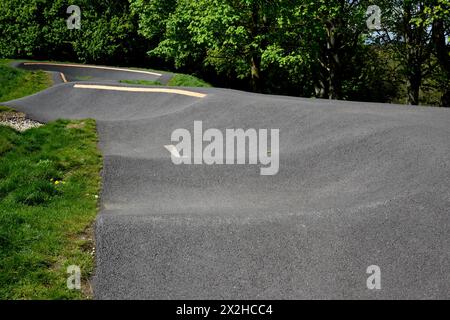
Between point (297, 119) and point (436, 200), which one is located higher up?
point (297, 119)

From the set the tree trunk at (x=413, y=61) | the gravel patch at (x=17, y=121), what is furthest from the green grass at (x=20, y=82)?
the tree trunk at (x=413, y=61)

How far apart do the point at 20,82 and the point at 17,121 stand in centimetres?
1187

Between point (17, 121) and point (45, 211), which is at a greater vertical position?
point (17, 121)

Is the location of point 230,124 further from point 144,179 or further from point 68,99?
point 68,99

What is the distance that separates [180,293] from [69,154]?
22.5 ft

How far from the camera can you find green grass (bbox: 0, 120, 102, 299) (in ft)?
18.9

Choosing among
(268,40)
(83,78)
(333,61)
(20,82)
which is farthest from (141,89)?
(83,78)

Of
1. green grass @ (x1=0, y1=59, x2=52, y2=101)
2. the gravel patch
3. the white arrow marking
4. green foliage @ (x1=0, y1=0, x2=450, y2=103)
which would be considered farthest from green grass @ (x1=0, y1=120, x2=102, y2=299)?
green grass @ (x1=0, y1=59, x2=52, y2=101)

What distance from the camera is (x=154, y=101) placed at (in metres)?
18.8

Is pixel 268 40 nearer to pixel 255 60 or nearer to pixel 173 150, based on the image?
pixel 255 60

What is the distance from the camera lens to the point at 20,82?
27.1 m

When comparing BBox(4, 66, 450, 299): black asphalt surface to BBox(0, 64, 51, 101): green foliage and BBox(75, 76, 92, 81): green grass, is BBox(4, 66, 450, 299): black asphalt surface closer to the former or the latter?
BBox(0, 64, 51, 101): green foliage
